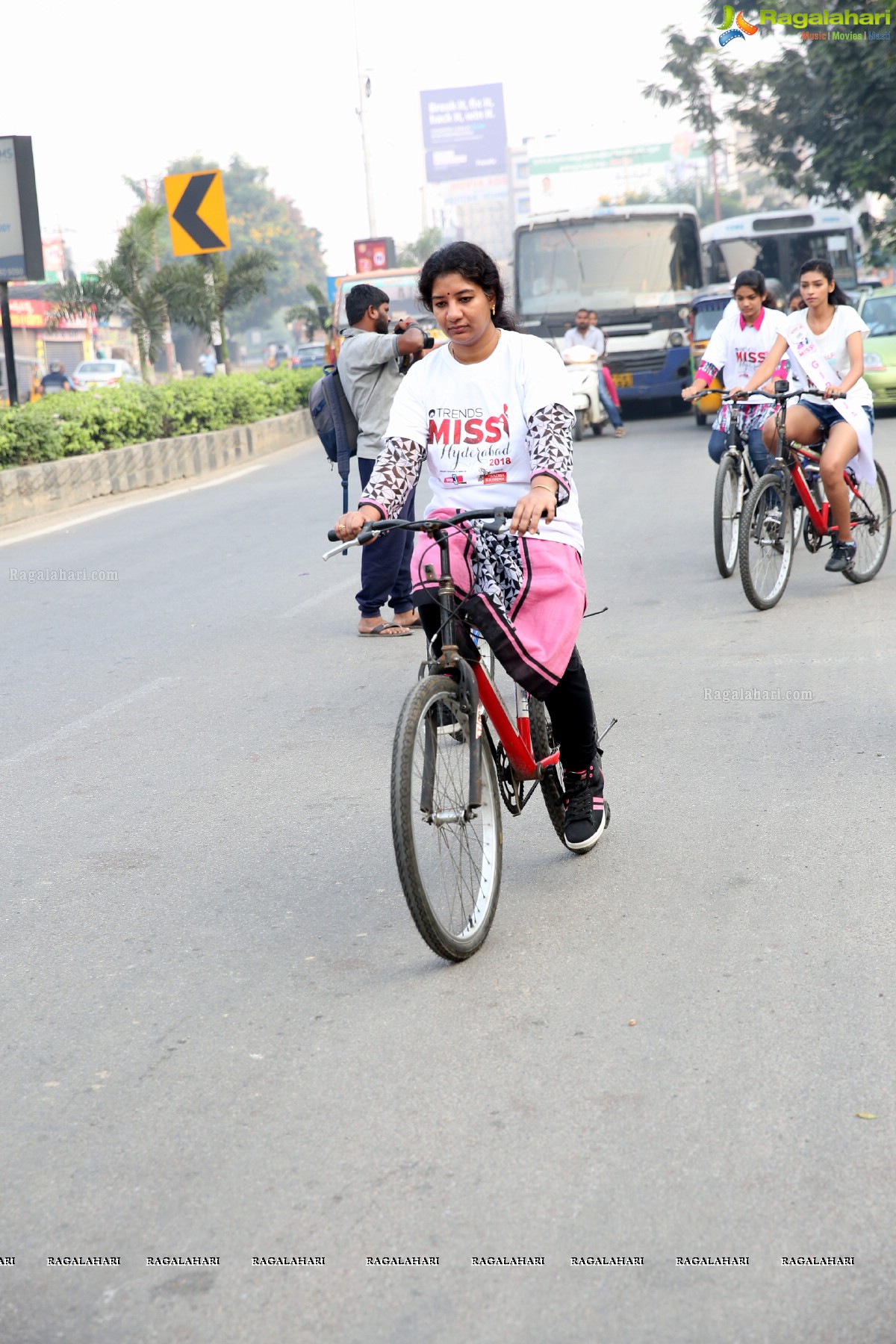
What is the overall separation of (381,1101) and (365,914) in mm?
1161

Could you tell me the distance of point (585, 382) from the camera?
19375 mm

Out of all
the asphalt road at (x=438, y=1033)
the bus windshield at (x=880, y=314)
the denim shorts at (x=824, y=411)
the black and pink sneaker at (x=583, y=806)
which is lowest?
the asphalt road at (x=438, y=1033)

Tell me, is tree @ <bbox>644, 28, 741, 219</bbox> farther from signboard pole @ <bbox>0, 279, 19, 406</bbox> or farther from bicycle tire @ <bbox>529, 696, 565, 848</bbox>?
bicycle tire @ <bbox>529, 696, 565, 848</bbox>

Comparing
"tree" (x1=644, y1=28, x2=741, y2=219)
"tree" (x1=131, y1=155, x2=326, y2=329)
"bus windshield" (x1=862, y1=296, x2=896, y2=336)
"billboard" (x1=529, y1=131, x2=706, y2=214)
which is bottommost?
"bus windshield" (x1=862, y1=296, x2=896, y2=336)

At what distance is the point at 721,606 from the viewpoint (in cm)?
858

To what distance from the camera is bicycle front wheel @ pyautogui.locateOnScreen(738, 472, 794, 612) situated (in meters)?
8.04

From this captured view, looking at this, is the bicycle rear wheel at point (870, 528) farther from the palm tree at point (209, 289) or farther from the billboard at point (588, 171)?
the billboard at point (588, 171)

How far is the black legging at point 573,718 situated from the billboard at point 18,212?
13.5 meters

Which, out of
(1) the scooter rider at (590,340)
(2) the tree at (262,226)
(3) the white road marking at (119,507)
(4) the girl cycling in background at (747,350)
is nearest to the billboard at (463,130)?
(2) the tree at (262,226)

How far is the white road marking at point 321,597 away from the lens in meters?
9.13

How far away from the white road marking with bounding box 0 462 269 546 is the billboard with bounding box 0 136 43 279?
2665 mm

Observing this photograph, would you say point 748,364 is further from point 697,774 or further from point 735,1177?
point 735,1177

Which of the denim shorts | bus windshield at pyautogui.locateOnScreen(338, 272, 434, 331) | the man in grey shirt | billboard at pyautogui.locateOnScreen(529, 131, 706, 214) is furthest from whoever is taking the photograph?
billboard at pyautogui.locateOnScreen(529, 131, 706, 214)

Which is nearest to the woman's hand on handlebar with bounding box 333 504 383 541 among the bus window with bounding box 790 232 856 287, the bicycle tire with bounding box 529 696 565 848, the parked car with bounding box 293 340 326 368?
the bicycle tire with bounding box 529 696 565 848
